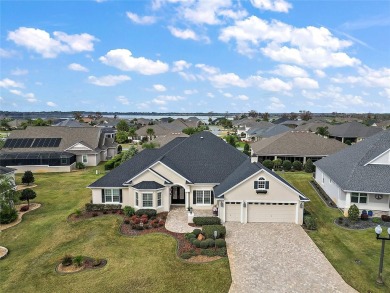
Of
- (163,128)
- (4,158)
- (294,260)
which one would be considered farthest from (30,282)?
(163,128)

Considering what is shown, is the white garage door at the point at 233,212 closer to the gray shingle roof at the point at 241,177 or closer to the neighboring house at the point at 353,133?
the gray shingle roof at the point at 241,177

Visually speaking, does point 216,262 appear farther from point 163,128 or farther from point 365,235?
point 163,128

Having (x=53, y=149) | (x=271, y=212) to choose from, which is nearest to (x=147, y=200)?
(x=271, y=212)

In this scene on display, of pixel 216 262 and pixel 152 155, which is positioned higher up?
pixel 152 155

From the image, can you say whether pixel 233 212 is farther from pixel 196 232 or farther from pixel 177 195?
pixel 177 195

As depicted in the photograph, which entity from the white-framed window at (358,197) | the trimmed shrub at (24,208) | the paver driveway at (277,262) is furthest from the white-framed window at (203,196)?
the trimmed shrub at (24,208)
